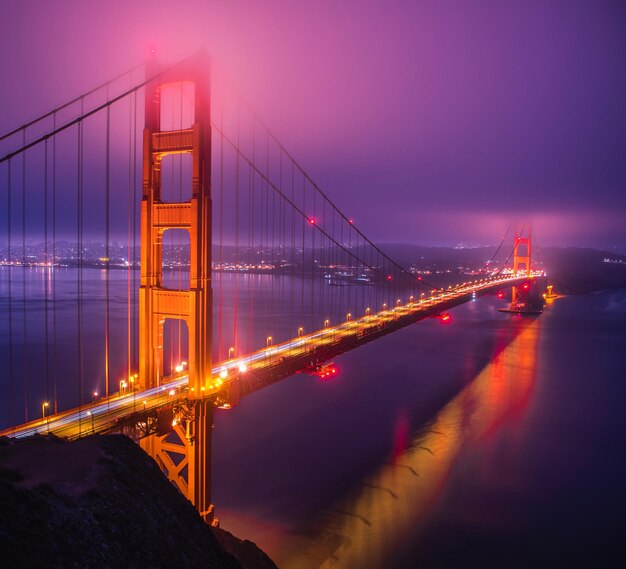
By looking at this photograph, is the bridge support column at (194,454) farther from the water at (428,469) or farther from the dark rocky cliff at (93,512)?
the dark rocky cliff at (93,512)

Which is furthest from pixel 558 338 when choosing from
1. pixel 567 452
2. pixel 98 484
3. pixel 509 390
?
pixel 98 484

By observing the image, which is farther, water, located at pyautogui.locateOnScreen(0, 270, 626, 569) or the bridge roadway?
water, located at pyautogui.locateOnScreen(0, 270, 626, 569)

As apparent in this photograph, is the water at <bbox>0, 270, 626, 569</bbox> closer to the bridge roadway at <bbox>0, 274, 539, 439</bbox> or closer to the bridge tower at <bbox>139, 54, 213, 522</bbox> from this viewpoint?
the bridge tower at <bbox>139, 54, 213, 522</bbox>

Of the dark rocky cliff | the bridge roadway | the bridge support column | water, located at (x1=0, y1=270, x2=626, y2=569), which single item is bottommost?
water, located at (x1=0, y1=270, x2=626, y2=569)

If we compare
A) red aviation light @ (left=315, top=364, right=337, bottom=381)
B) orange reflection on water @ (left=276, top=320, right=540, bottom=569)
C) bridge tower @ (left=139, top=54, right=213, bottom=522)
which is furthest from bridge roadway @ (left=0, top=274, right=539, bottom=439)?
orange reflection on water @ (left=276, top=320, right=540, bottom=569)

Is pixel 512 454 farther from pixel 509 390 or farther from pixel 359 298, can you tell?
pixel 359 298

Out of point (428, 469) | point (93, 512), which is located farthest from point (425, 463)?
point (93, 512)

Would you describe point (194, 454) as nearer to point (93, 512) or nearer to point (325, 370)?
point (93, 512)

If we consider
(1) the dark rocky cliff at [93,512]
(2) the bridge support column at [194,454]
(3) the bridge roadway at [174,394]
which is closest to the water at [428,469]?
(2) the bridge support column at [194,454]
